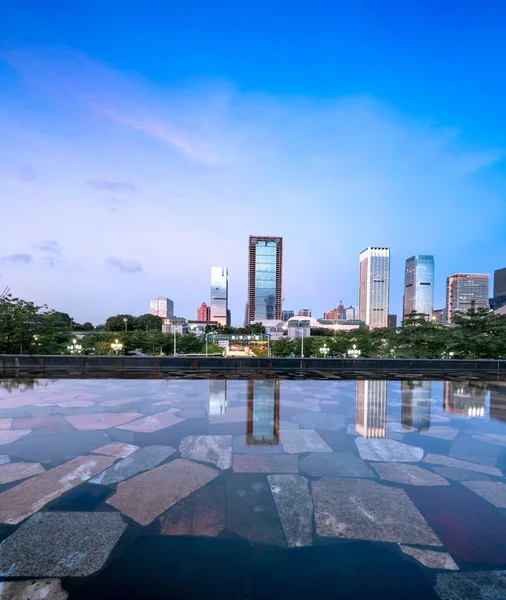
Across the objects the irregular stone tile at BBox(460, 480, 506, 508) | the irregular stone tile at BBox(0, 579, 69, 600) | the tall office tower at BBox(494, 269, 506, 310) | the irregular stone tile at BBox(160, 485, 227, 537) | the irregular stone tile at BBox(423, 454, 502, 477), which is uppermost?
the tall office tower at BBox(494, 269, 506, 310)

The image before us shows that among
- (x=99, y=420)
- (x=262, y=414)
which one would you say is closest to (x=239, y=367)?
(x=262, y=414)

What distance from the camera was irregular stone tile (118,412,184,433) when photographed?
5.49m

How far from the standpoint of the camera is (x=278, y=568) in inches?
92.0

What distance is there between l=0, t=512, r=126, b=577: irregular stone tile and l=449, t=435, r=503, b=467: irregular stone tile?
14.8 feet

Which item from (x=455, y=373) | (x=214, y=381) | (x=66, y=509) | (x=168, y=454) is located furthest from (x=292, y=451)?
(x=455, y=373)

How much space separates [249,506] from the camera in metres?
3.13

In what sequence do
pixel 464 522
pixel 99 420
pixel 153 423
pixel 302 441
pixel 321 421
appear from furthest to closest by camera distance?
pixel 321 421 < pixel 99 420 < pixel 153 423 < pixel 302 441 < pixel 464 522

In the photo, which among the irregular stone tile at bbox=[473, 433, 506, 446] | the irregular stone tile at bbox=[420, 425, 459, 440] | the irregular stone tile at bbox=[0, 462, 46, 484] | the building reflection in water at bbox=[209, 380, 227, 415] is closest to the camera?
the irregular stone tile at bbox=[0, 462, 46, 484]

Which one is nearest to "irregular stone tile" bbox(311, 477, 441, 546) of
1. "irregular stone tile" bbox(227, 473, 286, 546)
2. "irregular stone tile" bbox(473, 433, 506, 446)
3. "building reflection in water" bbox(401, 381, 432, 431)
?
"irregular stone tile" bbox(227, 473, 286, 546)

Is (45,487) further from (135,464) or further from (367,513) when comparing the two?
(367,513)

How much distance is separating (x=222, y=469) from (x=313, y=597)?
80.2 inches

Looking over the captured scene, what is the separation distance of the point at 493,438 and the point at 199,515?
5072 mm

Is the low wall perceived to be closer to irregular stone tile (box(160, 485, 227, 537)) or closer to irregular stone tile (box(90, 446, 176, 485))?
irregular stone tile (box(90, 446, 176, 485))

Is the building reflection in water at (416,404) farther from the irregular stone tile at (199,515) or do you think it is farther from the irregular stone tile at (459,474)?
the irregular stone tile at (199,515)
